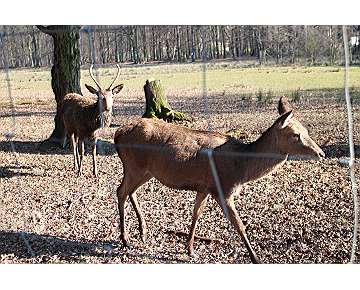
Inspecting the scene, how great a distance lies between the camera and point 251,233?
11.2 feet

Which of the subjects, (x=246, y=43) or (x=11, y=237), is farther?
(x=11, y=237)

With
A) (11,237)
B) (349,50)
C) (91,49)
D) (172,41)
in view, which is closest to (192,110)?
(172,41)

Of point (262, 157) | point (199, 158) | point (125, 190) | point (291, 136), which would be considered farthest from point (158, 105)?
point (291, 136)

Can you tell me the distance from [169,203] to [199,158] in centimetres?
34

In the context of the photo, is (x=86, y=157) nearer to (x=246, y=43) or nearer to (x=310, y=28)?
(x=246, y=43)

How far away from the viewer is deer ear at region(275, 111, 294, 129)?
10.3 ft

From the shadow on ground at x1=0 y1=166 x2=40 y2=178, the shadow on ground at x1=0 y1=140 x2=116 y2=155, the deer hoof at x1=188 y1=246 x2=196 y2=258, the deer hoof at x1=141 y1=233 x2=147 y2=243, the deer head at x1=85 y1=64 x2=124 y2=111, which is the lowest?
the deer hoof at x1=188 y1=246 x2=196 y2=258

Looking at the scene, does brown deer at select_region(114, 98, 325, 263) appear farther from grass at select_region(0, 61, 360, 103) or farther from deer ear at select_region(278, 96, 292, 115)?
grass at select_region(0, 61, 360, 103)

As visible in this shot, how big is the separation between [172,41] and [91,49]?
39 centimetres

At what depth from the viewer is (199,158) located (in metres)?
3.35

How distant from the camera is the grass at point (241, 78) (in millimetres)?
3305

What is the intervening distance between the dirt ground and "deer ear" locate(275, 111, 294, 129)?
0.10 meters

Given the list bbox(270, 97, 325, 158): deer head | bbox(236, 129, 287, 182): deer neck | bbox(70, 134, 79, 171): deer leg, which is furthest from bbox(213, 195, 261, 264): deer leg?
bbox(70, 134, 79, 171): deer leg

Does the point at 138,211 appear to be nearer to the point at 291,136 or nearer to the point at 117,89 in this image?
the point at 117,89
